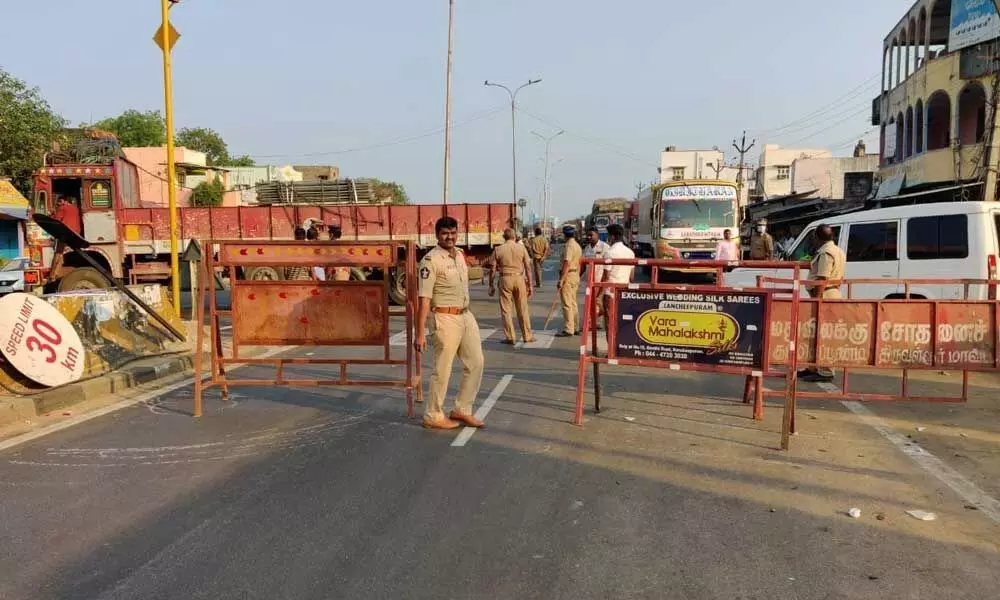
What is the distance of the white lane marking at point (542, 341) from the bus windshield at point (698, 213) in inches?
439

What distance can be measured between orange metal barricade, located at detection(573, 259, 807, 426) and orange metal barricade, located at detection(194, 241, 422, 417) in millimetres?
1919

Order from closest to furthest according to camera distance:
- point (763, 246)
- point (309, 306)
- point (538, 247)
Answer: point (309, 306) → point (763, 246) → point (538, 247)

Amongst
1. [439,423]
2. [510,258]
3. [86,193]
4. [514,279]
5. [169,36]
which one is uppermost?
[169,36]

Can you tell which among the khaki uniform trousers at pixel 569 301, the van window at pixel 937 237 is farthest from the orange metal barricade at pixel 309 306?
the van window at pixel 937 237

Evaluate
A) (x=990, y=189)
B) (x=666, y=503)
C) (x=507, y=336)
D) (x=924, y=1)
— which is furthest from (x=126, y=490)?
(x=924, y=1)

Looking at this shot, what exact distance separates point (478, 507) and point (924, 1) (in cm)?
2894

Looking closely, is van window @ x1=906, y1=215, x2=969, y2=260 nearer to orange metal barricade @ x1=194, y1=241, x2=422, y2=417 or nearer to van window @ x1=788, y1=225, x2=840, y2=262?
van window @ x1=788, y1=225, x2=840, y2=262

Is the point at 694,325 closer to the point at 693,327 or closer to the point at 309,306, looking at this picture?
the point at 693,327

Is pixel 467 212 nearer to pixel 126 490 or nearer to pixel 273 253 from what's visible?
pixel 273 253

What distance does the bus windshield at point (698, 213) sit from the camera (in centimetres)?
2203

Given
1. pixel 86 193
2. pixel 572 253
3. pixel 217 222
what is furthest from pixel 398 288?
pixel 86 193

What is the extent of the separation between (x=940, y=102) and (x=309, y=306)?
87.0 ft

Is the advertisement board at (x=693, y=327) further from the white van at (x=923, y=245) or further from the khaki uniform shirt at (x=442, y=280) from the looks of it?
the white van at (x=923, y=245)

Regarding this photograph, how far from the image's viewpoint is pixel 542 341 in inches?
449
